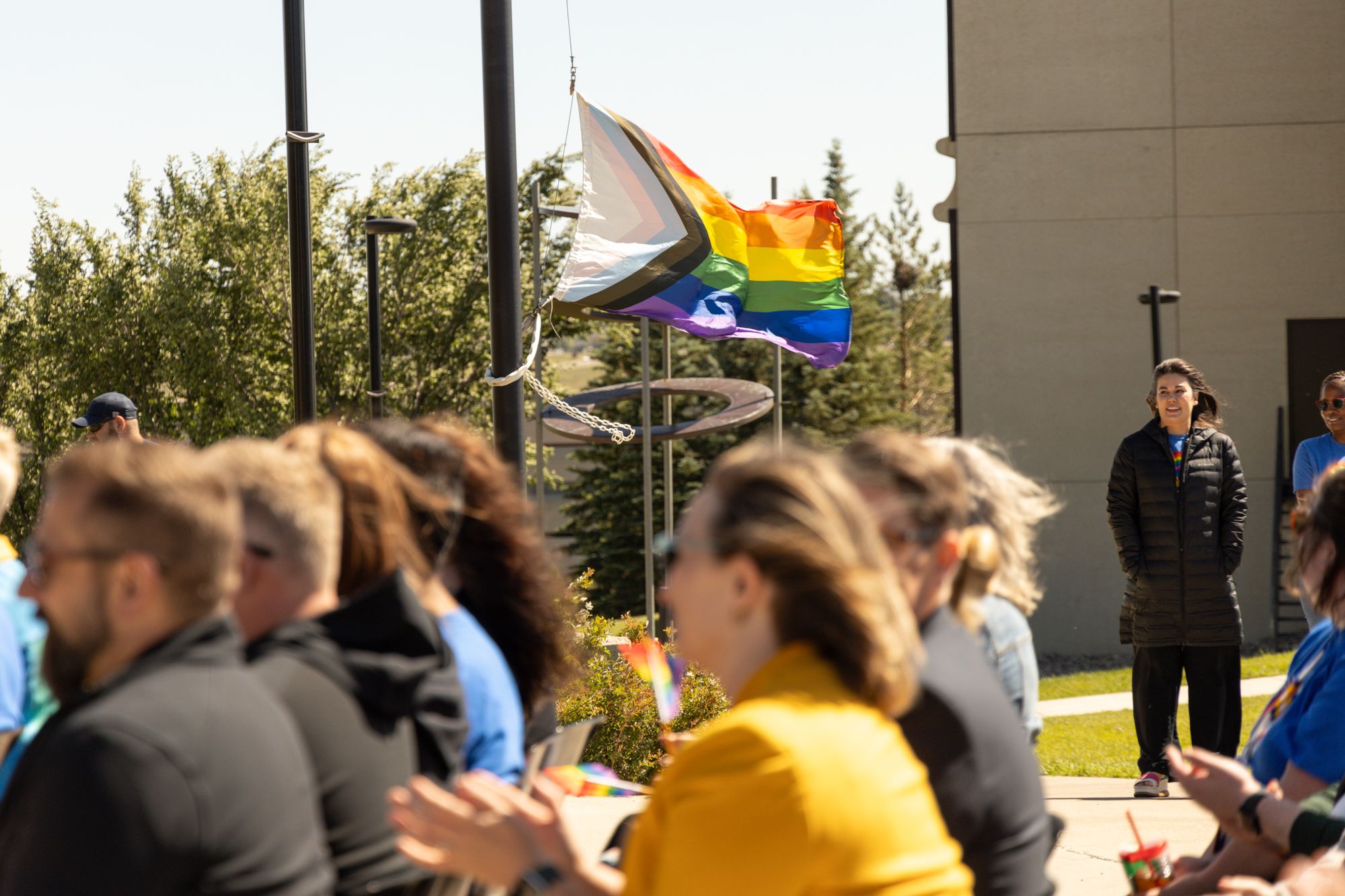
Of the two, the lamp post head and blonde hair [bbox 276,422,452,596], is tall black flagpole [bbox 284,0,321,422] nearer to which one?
blonde hair [bbox 276,422,452,596]

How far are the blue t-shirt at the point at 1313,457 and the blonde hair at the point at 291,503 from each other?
22.0ft

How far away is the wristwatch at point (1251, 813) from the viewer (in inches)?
118

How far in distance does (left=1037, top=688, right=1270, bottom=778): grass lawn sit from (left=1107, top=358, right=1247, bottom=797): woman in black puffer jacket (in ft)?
3.38

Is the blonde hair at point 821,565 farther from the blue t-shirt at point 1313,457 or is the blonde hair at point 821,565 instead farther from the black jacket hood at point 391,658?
the blue t-shirt at point 1313,457

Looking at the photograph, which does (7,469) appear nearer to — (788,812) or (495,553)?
(495,553)

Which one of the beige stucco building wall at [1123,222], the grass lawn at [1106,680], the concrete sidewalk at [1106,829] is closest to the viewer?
the concrete sidewalk at [1106,829]

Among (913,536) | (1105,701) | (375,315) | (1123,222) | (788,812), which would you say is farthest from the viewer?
(375,315)

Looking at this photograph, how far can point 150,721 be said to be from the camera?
1880 mm

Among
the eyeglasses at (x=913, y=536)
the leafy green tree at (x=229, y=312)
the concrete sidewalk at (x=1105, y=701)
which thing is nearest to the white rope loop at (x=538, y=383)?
the eyeglasses at (x=913, y=536)

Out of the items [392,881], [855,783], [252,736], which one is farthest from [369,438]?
[855,783]

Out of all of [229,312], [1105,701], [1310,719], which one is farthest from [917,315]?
[1310,719]

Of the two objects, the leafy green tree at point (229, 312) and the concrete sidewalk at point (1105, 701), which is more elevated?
the leafy green tree at point (229, 312)

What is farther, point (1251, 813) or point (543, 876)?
point (1251, 813)

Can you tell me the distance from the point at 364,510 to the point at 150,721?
0.93 m
